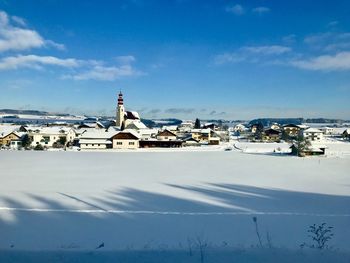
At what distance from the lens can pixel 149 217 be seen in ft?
33.2

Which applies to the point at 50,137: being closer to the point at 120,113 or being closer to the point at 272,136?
A: the point at 120,113

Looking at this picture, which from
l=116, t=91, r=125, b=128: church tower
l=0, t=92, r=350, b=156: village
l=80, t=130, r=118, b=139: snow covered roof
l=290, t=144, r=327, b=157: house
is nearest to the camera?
l=290, t=144, r=327, b=157: house

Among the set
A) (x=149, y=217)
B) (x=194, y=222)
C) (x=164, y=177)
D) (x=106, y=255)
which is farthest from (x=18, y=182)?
(x=106, y=255)

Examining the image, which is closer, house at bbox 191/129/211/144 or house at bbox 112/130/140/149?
house at bbox 112/130/140/149

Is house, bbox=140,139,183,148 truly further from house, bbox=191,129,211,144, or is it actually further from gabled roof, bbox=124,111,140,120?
gabled roof, bbox=124,111,140,120

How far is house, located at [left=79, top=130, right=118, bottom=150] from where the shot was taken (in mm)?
46500

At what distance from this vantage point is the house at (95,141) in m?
46.5

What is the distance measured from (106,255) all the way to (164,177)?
42.3 ft

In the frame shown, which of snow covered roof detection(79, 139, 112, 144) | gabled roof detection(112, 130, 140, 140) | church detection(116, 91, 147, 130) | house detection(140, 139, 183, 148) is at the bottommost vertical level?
house detection(140, 139, 183, 148)

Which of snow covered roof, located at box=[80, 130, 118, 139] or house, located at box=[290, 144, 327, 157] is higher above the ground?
snow covered roof, located at box=[80, 130, 118, 139]

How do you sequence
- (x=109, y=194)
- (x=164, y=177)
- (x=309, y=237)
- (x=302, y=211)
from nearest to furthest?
(x=309, y=237) < (x=302, y=211) < (x=109, y=194) < (x=164, y=177)

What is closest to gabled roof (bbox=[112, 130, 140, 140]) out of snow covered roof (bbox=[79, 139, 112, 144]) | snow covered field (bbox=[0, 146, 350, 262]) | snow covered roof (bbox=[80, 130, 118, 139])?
snow covered roof (bbox=[80, 130, 118, 139])

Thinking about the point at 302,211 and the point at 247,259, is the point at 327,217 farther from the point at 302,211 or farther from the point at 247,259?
the point at 247,259

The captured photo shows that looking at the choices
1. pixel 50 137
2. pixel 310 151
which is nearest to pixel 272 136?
pixel 310 151
